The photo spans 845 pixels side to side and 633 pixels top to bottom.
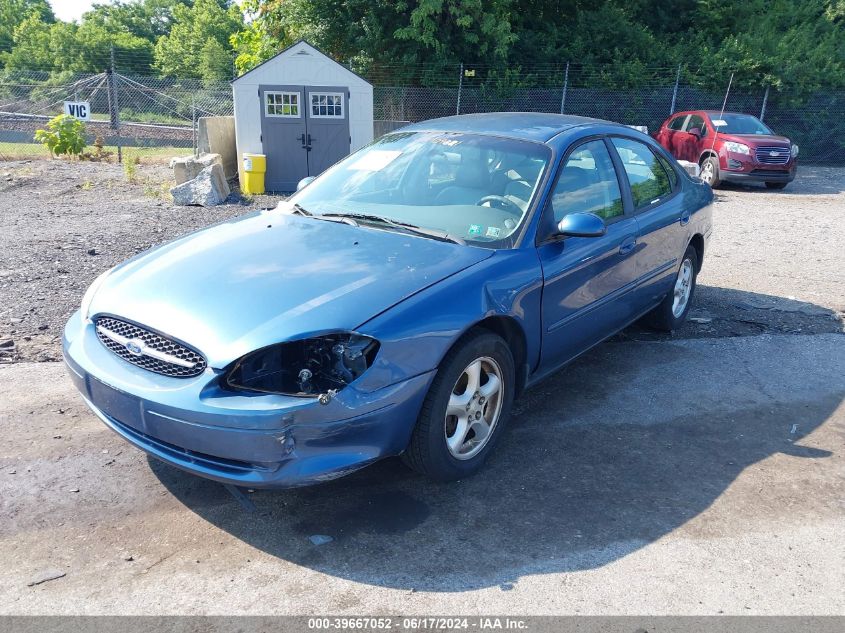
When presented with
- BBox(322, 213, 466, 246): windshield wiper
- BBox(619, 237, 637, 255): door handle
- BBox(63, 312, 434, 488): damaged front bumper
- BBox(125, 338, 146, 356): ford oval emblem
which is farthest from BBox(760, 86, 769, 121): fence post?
BBox(125, 338, 146, 356): ford oval emblem

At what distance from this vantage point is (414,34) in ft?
60.9

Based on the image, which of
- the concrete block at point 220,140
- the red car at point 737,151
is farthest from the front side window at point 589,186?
the concrete block at point 220,140

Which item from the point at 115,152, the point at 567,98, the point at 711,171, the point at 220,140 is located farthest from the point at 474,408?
the point at 115,152

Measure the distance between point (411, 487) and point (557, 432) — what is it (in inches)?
41.8

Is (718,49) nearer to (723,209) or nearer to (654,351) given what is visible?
(723,209)

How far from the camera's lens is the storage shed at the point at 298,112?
13359 millimetres

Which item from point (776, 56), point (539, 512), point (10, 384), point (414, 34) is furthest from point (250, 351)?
point (776, 56)

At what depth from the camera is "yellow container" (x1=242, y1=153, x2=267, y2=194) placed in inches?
514

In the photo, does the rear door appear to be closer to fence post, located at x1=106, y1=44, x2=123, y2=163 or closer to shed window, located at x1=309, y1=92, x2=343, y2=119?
shed window, located at x1=309, y1=92, x2=343, y2=119

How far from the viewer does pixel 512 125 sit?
181 inches

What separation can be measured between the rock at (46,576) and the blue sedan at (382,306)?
0.58 m

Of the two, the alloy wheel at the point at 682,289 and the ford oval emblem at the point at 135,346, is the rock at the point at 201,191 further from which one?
the ford oval emblem at the point at 135,346

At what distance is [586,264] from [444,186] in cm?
95

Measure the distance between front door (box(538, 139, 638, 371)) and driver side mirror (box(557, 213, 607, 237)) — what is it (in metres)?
0.14
